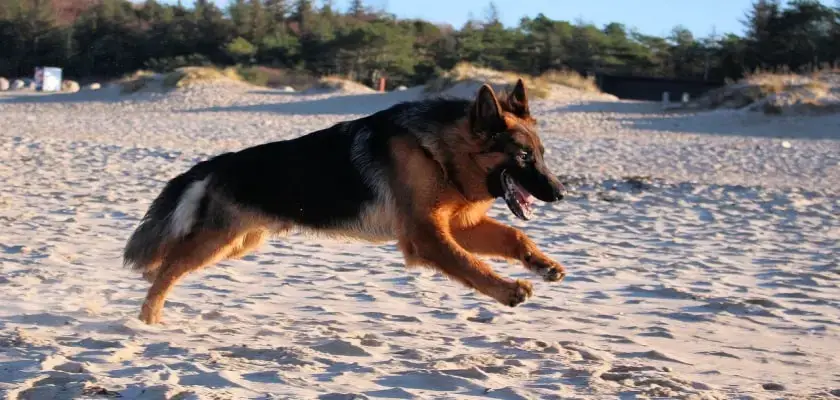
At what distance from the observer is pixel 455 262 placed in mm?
5070

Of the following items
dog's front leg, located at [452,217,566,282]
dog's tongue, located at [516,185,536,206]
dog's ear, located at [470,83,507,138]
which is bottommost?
dog's front leg, located at [452,217,566,282]

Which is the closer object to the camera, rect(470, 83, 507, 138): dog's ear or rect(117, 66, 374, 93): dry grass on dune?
rect(470, 83, 507, 138): dog's ear

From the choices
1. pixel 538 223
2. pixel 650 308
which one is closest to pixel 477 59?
pixel 538 223

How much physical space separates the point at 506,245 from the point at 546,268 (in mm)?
317

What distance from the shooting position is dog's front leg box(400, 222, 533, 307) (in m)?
4.91

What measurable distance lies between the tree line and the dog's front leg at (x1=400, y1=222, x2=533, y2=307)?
1178 inches

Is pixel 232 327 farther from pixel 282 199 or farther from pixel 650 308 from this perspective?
pixel 650 308

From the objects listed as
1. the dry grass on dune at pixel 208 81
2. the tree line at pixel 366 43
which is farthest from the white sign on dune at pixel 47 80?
the dry grass on dune at pixel 208 81

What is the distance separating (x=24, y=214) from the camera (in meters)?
8.76

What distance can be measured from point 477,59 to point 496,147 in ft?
150

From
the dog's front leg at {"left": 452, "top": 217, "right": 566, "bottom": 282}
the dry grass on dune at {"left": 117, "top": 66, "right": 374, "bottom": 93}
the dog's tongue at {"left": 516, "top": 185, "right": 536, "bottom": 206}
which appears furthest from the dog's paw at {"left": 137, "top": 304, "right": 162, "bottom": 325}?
the dry grass on dune at {"left": 117, "top": 66, "right": 374, "bottom": 93}

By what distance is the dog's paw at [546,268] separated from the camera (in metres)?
5.14

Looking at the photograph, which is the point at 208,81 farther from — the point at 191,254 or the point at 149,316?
the point at 149,316

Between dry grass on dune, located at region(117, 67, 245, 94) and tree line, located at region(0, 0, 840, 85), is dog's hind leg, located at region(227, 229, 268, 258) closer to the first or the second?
tree line, located at region(0, 0, 840, 85)
